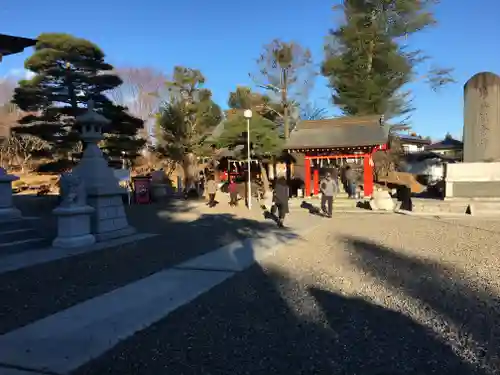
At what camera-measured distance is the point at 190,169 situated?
28.4 meters

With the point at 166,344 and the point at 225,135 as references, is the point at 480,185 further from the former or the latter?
the point at 166,344

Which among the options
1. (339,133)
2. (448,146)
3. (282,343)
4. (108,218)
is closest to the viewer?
(282,343)

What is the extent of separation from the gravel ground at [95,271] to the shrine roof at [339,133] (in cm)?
1010

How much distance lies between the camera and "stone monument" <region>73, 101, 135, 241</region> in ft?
31.5

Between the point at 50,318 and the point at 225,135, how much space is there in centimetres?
1855

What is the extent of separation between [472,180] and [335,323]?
13446mm

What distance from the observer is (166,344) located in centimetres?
366

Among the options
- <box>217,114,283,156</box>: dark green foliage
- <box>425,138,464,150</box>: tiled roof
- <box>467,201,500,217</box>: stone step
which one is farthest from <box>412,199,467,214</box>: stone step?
<box>425,138,464,150</box>: tiled roof

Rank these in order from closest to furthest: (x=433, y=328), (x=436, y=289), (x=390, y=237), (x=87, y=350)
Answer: (x=87, y=350), (x=433, y=328), (x=436, y=289), (x=390, y=237)

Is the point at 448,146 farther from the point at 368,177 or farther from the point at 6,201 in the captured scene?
the point at 6,201

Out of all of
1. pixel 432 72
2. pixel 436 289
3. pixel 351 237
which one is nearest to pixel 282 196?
pixel 351 237

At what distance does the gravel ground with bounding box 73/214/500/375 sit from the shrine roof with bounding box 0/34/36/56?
702 centimetres

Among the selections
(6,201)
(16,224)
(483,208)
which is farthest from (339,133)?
(16,224)

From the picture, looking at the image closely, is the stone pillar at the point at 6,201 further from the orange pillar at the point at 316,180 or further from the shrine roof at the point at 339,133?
the orange pillar at the point at 316,180
